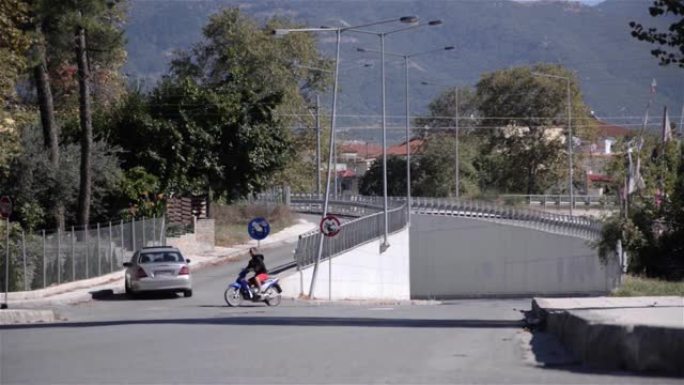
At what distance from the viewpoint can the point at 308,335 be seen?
18859 mm

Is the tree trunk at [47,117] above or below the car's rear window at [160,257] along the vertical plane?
above

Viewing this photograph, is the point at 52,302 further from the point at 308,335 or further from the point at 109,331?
A: the point at 308,335

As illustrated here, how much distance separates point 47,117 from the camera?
42.3m

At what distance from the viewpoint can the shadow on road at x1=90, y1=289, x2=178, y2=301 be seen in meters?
35.2

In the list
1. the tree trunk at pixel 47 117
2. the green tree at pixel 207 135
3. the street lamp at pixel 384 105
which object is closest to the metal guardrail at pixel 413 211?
the street lamp at pixel 384 105

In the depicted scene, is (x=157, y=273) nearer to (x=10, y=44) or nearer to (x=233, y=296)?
(x=233, y=296)

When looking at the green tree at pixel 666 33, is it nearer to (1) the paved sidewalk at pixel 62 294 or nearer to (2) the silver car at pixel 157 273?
(1) the paved sidewalk at pixel 62 294

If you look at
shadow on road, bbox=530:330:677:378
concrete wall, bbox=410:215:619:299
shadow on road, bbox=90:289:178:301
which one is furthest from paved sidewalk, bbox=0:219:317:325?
concrete wall, bbox=410:215:619:299

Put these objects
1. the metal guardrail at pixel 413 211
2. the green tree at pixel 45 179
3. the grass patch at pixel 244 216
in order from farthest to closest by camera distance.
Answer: the grass patch at pixel 244 216
the metal guardrail at pixel 413 211
the green tree at pixel 45 179

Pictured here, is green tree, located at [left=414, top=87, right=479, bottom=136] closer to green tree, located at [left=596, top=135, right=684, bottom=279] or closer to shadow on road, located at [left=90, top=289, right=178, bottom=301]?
green tree, located at [left=596, top=135, right=684, bottom=279]

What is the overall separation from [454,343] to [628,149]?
4633 cm

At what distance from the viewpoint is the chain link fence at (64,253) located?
35.3 meters

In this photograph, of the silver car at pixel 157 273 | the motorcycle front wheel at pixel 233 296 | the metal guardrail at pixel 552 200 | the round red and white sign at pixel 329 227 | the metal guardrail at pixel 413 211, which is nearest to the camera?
the motorcycle front wheel at pixel 233 296

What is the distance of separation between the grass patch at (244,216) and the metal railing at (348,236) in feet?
27.4
